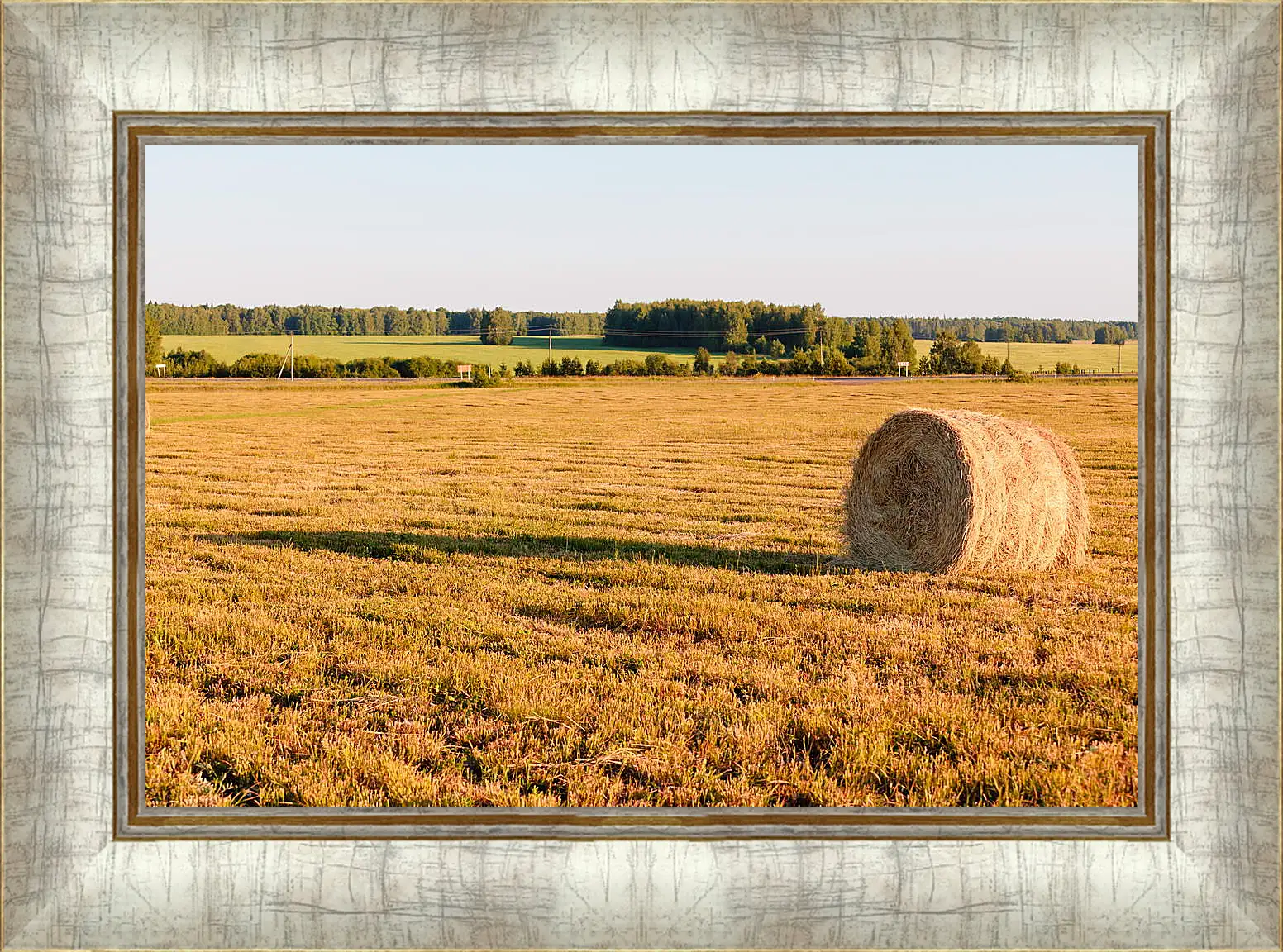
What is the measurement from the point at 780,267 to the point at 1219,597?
22.4 ft

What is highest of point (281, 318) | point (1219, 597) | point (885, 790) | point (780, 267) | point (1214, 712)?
point (780, 267)

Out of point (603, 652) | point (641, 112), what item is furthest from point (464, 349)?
point (641, 112)

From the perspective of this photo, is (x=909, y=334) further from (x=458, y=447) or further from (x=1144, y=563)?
(x=1144, y=563)

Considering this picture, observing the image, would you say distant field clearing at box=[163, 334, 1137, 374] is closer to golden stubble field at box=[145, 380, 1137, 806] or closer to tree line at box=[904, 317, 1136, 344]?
tree line at box=[904, 317, 1136, 344]

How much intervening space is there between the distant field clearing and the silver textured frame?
90.2 inches

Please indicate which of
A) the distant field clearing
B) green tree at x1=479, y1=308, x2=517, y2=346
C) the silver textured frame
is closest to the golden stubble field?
the silver textured frame

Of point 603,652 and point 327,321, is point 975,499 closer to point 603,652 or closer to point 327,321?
point 603,652

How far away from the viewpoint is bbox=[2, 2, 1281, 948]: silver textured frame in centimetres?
264

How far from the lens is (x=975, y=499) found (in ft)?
22.9

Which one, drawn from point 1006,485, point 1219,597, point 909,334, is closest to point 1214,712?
point 1219,597

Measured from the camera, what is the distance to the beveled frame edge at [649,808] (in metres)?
2.66

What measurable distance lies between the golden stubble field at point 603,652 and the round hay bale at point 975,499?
0.24 meters

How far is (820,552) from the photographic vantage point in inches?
305

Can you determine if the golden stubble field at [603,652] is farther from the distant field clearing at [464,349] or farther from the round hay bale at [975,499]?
the distant field clearing at [464,349]
